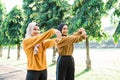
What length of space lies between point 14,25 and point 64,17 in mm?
14043

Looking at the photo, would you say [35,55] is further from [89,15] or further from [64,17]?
[64,17]

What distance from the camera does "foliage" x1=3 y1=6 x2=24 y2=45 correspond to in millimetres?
37981

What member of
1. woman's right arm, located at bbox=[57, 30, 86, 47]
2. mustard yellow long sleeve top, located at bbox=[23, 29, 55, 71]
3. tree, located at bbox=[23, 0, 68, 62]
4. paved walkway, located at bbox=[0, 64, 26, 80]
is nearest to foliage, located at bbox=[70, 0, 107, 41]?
paved walkway, located at bbox=[0, 64, 26, 80]

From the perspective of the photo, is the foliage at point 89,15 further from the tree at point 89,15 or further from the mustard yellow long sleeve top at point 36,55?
the mustard yellow long sleeve top at point 36,55

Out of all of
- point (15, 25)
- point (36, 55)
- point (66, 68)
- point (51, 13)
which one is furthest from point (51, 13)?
point (36, 55)

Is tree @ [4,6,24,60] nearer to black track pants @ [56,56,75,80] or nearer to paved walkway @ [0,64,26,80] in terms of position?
paved walkway @ [0,64,26,80]

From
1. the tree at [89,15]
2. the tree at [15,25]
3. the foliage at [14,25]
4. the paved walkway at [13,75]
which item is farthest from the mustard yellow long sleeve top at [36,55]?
the foliage at [14,25]

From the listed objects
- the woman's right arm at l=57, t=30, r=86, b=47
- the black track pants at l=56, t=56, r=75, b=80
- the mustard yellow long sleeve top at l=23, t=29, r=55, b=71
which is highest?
the woman's right arm at l=57, t=30, r=86, b=47

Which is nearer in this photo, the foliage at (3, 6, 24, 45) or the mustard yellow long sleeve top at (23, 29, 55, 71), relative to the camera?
the mustard yellow long sleeve top at (23, 29, 55, 71)

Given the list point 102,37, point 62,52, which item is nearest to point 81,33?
point 62,52

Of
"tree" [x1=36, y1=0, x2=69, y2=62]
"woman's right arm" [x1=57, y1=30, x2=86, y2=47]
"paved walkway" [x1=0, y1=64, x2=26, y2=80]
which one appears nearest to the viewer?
"woman's right arm" [x1=57, y1=30, x2=86, y2=47]

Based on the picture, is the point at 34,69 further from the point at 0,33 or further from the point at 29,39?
the point at 0,33

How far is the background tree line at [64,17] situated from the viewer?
64.6ft

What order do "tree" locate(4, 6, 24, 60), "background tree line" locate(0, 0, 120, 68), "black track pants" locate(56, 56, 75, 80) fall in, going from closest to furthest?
"black track pants" locate(56, 56, 75, 80) → "background tree line" locate(0, 0, 120, 68) → "tree" locate(4, 6, 24, 60)
